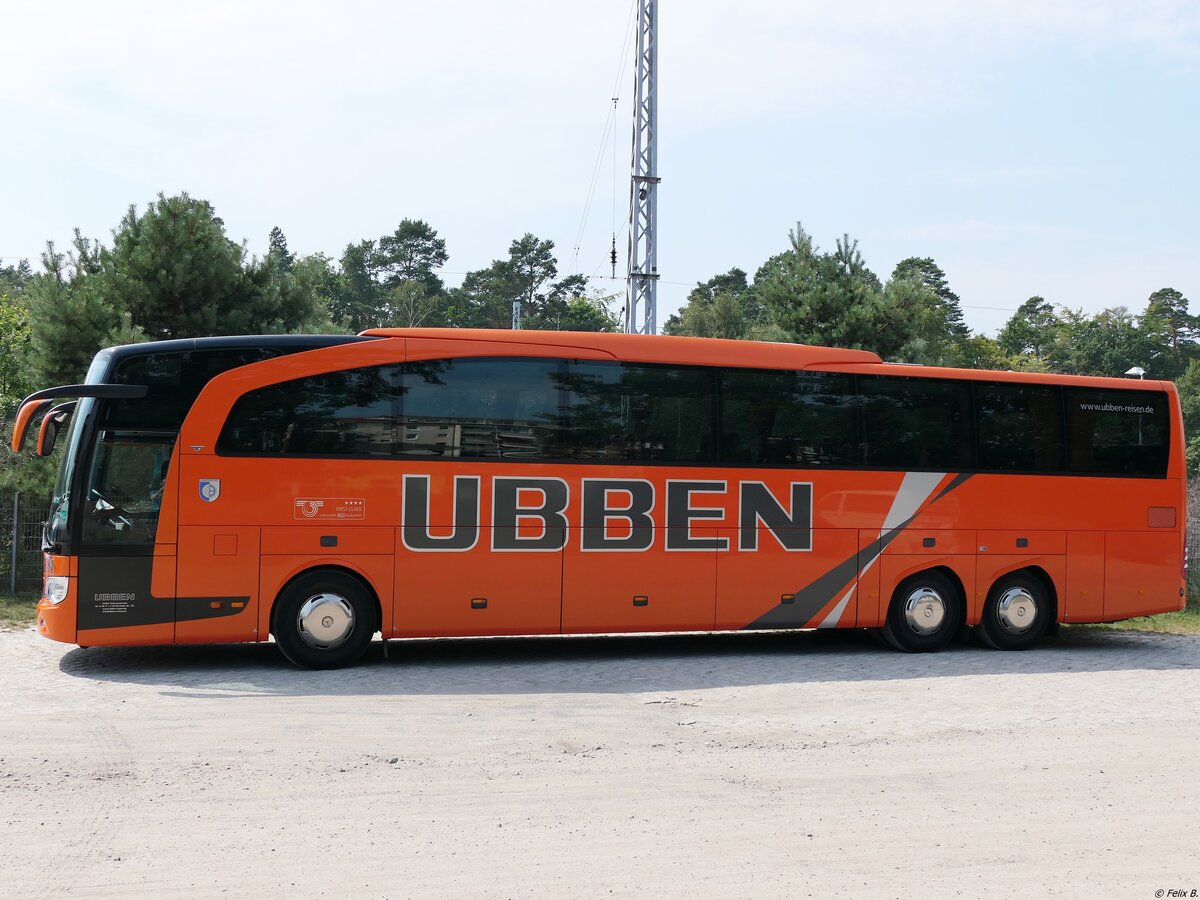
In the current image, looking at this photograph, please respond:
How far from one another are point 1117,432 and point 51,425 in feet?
40.9

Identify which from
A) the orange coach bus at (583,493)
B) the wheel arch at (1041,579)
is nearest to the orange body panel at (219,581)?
the orange coach bus at (583,493)

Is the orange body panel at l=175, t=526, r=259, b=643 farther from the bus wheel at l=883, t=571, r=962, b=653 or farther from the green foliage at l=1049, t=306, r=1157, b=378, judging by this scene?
the green foliage at l=1049, t=306, r=1157, b=378

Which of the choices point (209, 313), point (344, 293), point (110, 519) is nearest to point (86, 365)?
point (209, 313)

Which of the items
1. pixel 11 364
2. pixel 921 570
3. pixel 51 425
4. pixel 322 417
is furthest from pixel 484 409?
pixel 11 364

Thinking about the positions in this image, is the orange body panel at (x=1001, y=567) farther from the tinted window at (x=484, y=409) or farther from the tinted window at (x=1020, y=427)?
the tinted window at (x=484, y=409)

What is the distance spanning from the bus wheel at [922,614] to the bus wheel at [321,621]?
6.24 meters

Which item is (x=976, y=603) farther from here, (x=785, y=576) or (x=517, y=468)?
(x=517, y=468)

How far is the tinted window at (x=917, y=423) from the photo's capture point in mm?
13406

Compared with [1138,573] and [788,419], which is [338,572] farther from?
[1138,573]

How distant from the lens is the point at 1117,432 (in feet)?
47.2

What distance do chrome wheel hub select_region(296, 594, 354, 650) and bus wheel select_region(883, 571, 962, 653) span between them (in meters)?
6.34

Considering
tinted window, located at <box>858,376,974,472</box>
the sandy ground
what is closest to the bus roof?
tinted window, located at <box>858,376,974,472</box>

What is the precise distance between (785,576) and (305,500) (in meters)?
5.43

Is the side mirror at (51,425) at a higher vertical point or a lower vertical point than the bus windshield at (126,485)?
higher
